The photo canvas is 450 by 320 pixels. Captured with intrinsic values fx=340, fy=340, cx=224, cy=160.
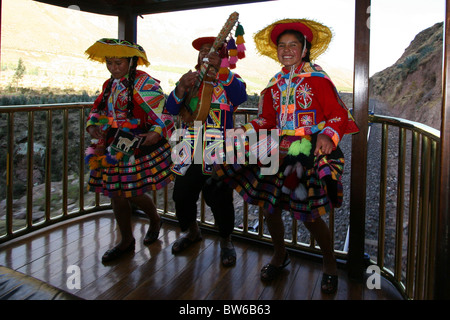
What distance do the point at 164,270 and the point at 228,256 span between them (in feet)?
1.45

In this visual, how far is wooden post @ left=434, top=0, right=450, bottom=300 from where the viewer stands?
1.15 meters

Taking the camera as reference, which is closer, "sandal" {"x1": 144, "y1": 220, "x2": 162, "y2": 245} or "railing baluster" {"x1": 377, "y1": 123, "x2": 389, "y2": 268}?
"railing baluster" {"x1": 377, "y1": 123, "x2": 389, "y2": 268}

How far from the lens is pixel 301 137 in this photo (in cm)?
191

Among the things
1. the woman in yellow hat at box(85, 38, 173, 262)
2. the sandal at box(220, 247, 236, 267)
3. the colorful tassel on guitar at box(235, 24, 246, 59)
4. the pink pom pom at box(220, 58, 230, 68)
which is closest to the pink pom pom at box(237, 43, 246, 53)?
the colorful tassel on guitar at box(235, 24, 246, 59)

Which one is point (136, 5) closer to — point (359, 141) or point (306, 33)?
point (306, 33)

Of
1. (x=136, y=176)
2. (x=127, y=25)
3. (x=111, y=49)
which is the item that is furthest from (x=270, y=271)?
(x=127, y=25)

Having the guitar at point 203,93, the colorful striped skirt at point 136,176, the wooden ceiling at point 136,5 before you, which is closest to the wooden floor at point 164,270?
the colorful striped skirt at point 136,176

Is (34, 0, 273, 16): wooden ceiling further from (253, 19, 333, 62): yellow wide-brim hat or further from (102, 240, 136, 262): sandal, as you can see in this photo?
(102, 240, 136, 262): sandal

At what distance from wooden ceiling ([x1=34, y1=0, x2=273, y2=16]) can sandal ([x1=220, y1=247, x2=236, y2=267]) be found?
183 centimetres

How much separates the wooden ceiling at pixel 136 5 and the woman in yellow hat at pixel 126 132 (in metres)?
0.68

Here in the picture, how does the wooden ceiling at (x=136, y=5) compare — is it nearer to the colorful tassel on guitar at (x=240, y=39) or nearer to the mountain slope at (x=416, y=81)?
the colorful tassel on guitar at (x=240, y=39)
